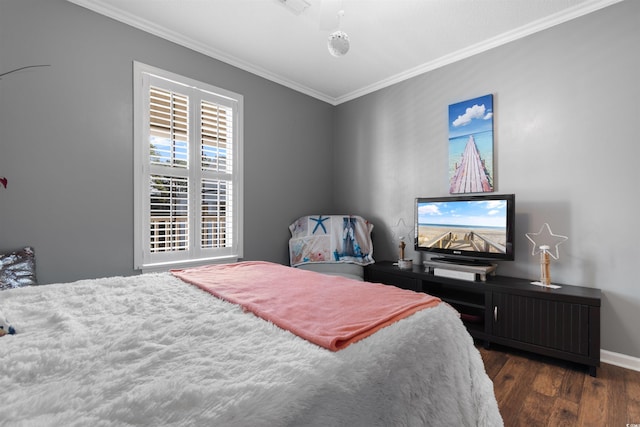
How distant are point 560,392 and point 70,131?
148 inches

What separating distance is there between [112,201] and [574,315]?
11.5 ft

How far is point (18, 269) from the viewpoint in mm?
1933

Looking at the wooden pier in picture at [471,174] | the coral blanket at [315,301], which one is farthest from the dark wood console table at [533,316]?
the coral blanket at [315,301]

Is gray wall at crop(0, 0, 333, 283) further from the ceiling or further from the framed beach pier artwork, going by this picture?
the framed beach pier artwork

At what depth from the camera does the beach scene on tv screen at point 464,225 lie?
256 centimetres

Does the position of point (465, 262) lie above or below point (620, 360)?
above

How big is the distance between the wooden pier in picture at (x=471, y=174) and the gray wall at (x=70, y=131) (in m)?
2.66

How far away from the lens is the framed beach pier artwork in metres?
2.82

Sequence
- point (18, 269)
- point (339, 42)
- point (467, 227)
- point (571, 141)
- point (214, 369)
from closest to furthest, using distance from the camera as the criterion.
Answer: point (214, 369) < point (339, 42) < point (18, 269) < point (571, 141) < point (467, 227)

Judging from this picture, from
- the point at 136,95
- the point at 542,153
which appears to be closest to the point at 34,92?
the point at 136,95

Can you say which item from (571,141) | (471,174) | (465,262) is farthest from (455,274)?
(571,141)

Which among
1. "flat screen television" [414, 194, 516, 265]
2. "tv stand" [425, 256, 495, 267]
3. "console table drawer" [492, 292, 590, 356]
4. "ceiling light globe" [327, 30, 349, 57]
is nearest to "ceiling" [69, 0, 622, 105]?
"ceiling light globe" [327, 30, 349, 57]

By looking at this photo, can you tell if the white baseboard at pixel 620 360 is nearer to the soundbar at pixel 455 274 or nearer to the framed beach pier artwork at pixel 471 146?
the soundbar at pixel 455 274

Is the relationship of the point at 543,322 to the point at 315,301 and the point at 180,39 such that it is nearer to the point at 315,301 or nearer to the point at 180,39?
the point at 315,301
